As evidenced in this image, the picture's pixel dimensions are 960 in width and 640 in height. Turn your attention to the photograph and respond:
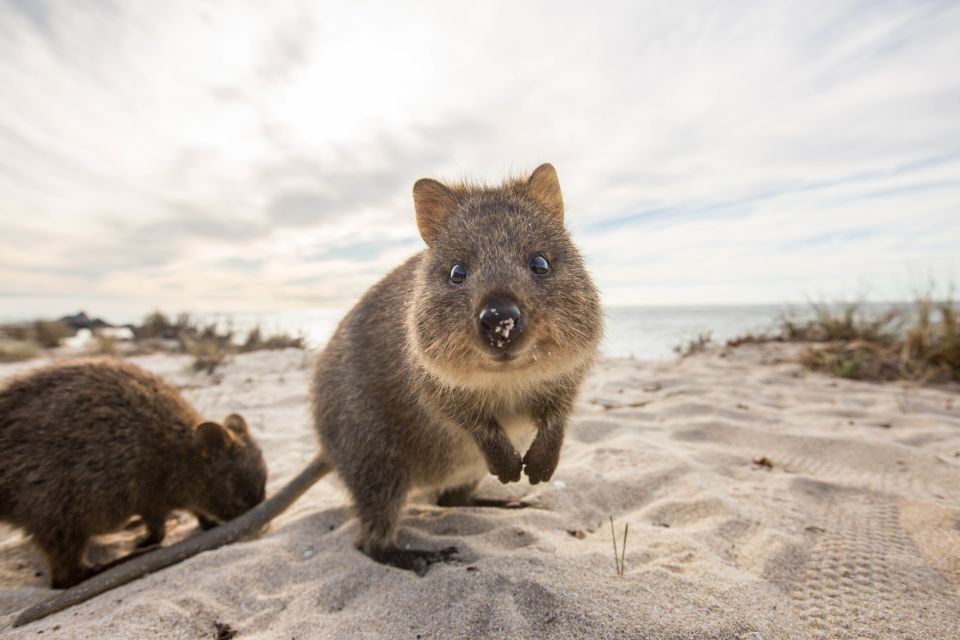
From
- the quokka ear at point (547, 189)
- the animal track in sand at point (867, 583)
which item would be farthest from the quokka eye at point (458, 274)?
the animal track in sand at point (867, 583)

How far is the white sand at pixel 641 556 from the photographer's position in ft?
7.09

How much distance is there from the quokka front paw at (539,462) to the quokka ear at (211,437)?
2.31 metres

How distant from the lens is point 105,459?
324cm

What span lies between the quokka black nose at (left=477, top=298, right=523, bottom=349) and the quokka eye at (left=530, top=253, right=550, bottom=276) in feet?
1.73

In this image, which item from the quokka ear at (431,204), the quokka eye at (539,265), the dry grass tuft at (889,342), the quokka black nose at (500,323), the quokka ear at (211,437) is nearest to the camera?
the quokka black nose at (500,323)

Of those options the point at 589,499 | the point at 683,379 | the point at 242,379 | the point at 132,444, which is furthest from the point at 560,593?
the point at 242,379

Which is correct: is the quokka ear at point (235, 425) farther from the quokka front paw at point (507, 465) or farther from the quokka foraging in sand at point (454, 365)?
the quokka front paw at point (507, 465)

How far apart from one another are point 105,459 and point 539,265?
297 cm

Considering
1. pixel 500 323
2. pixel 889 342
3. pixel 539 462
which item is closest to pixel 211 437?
pixel 539 462

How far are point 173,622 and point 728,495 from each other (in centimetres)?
319

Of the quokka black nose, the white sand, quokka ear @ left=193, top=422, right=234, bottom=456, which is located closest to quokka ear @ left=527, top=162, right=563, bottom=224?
the quokka black nose

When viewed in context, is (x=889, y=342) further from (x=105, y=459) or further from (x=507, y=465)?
(x=105, y=459)

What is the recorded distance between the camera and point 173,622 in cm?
233

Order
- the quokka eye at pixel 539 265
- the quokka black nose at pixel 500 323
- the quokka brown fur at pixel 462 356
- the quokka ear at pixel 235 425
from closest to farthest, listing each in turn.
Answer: the quokka black nose at pixel 500 323 → the quokka brown fur at pixel 462 356 → the quokka eye at pixel 539 265 → the quokka ear at pixel 235 425
